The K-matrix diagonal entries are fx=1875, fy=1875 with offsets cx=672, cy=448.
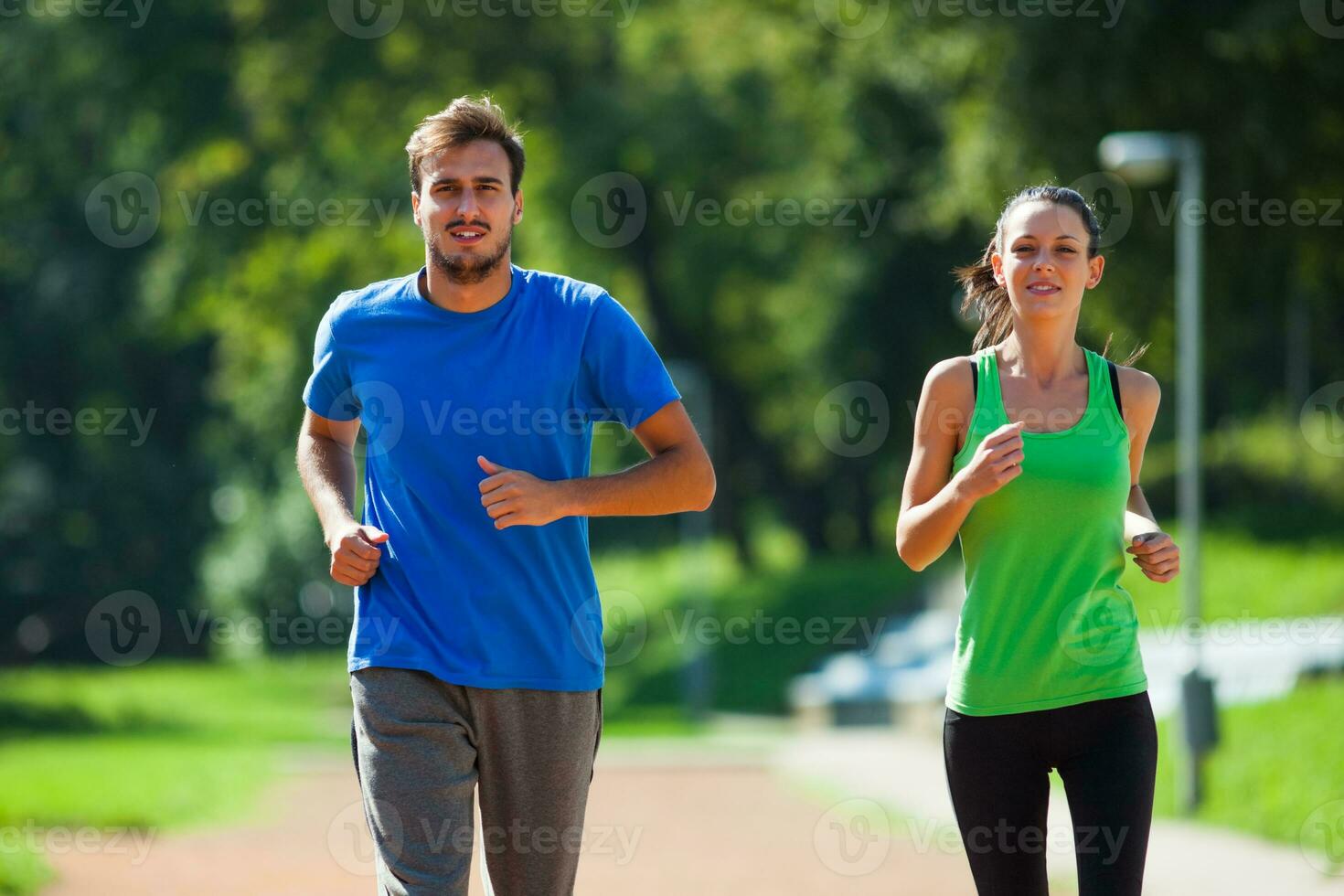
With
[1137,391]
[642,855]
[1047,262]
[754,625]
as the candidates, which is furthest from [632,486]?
[754,625]

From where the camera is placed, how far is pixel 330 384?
4.50 metres

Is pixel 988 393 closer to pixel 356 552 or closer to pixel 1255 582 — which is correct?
pixel 356 552

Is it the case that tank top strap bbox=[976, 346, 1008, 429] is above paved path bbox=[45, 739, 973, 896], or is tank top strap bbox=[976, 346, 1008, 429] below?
above

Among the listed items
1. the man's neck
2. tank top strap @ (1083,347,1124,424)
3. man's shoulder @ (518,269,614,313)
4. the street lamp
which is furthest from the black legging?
the street lamp

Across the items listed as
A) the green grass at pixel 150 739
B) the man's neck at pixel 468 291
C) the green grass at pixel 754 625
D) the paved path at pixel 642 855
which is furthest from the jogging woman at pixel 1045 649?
the green grass at pixel 754 625

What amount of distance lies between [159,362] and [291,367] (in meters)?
14.5

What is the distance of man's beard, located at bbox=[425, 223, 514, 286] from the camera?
4.33m

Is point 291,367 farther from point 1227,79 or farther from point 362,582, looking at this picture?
point 362,582

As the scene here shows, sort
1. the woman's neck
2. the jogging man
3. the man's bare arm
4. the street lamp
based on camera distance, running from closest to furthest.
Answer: the man's bare arm
the jogging man
the woman's neck
the street lamp

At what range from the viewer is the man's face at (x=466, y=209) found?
4309mm

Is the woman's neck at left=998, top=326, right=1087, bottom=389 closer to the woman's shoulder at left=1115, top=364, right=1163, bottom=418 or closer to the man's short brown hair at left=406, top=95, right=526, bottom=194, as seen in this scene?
the woman's shoulder at left=1115, top=364, right=1163, bottom=418

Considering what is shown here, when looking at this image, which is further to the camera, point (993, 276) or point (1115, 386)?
point (993, 276)

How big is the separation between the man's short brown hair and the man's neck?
0.21m

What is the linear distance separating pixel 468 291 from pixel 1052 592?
1.51 metres
